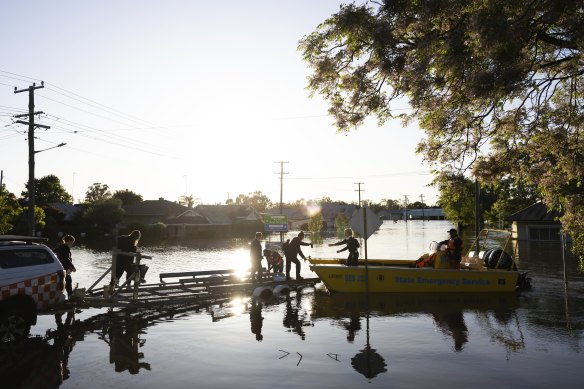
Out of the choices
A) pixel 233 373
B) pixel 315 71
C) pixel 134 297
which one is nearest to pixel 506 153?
pixel 315 71

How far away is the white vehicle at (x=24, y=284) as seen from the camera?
336 inches

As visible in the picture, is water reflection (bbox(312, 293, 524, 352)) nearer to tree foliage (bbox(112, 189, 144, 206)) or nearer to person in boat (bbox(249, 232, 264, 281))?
person in boat (bbox(249, 232, 264, 281))

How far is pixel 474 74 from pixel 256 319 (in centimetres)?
718

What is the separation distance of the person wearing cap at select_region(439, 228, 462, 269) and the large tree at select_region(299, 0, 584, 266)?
2880 mm

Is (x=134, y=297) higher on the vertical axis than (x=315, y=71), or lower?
lower

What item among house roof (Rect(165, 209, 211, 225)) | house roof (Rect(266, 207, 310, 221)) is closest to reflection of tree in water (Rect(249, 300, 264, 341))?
house roof (Rect(165, 209, 211, 225))

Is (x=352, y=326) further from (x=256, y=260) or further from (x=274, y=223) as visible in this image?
(x=274, y=223)

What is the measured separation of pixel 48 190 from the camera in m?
102

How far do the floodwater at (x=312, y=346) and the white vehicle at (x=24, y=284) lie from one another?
457mm

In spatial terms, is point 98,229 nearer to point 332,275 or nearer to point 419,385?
point 332,275

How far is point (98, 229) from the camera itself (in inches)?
2442

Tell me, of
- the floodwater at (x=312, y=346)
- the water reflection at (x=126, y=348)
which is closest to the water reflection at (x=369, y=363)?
the floodwater at (x=312, y=346)

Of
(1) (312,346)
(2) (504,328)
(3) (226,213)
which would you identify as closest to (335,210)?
(3) (226,213)

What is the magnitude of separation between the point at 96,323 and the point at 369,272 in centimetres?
794
